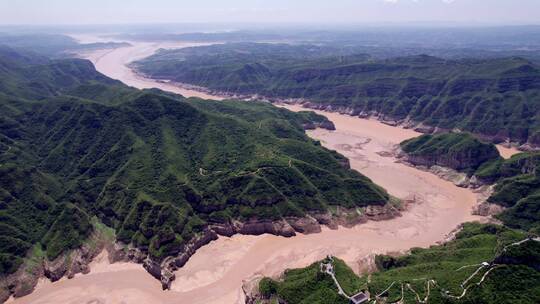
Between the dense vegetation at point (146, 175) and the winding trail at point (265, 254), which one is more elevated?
the dense vegetation at point (146, 175)

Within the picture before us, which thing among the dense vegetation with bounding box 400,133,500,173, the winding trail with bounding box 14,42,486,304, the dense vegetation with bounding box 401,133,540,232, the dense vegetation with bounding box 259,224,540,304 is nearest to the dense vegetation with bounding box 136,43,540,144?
the dense vegetation with bounding box 400,133,500,173

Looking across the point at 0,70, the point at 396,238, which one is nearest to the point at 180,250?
the point at 396,238

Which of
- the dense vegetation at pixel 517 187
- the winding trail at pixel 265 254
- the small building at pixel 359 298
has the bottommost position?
the winding trail at pixel 265 254

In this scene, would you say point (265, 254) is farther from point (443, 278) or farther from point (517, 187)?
point (517, 187)

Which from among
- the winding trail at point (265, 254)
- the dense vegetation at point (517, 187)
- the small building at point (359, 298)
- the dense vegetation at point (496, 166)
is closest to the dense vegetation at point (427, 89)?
the dense vegetation at point (496, 166)

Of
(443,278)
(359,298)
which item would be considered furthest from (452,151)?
(359,298)

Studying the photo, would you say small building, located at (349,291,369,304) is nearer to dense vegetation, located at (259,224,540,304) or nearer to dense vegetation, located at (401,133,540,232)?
dense vegetation, located at (259,224,540,304)

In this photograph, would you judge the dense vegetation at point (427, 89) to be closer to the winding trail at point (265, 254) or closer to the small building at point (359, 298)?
the winding trail at point (265, 254)
